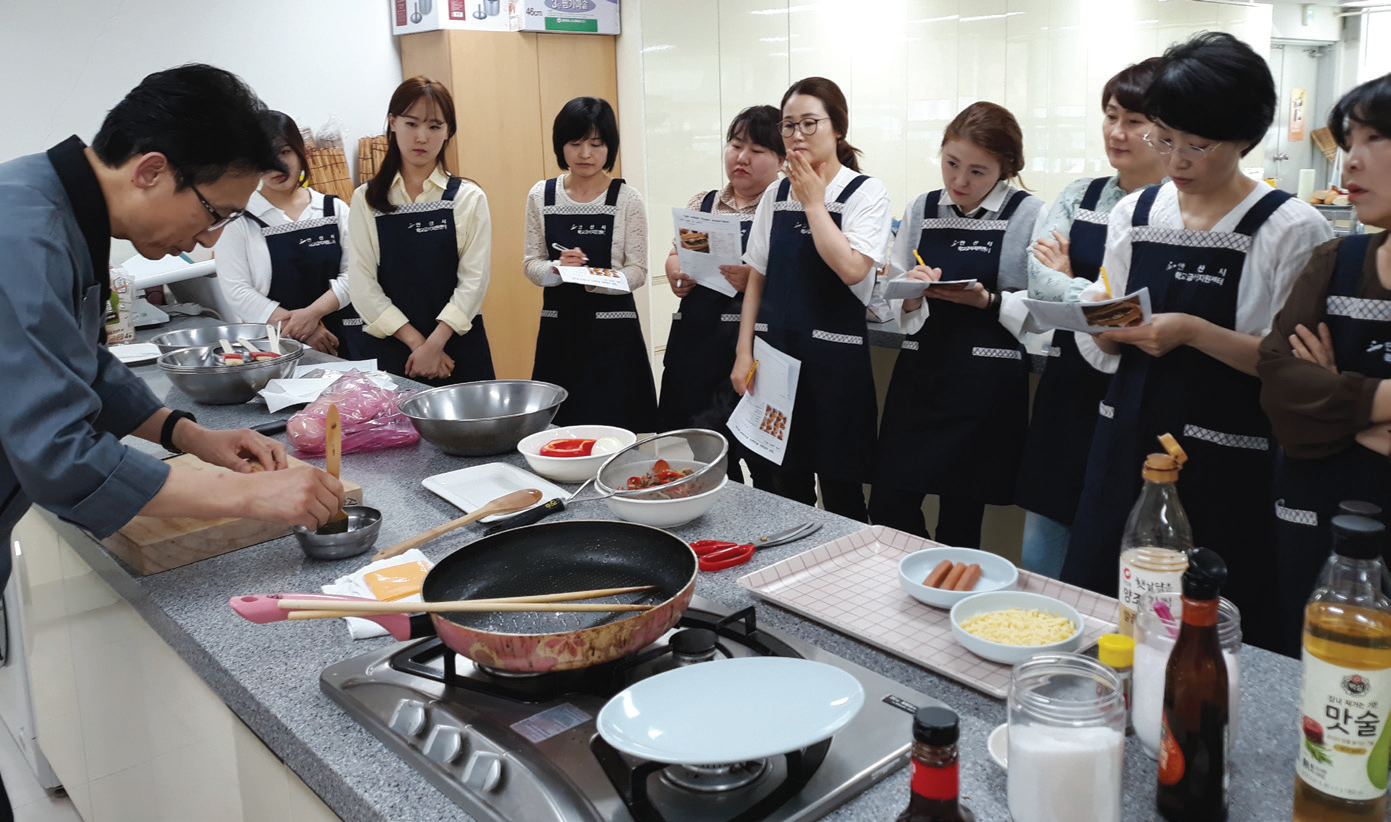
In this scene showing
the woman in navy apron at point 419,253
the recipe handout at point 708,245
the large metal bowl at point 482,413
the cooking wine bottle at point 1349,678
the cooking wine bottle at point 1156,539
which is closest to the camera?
the cooking wine bottle at point 1349,678

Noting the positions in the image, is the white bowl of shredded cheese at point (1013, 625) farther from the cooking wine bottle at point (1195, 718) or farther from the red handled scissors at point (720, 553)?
the red handled scissors at point (720, 553)

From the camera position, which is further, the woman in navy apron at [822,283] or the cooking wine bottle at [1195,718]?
the woman in navy apron at [822,283]

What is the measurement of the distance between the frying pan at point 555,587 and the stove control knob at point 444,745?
0.08 m

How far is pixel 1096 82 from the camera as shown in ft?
24.7

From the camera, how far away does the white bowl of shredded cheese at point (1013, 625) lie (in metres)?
1.15

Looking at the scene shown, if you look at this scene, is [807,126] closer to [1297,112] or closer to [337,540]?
[337,540]

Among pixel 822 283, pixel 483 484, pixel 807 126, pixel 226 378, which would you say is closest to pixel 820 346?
pixel 822 283

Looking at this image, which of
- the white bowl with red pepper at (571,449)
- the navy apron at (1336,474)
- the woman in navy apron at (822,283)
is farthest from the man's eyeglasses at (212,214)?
the navy apron at (1336,474)

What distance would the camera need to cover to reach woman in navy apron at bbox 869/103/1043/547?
272 centimetres

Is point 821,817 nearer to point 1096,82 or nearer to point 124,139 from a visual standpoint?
point 124,139

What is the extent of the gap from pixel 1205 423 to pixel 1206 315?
21cm

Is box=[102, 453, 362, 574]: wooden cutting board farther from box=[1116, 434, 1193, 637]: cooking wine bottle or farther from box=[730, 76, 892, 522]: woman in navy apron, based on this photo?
box=[730, 76, 892, 522]: woman in navy apron

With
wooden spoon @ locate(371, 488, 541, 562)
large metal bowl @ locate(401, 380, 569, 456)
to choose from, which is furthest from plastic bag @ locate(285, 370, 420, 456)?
wooden spoon @ locate(371, 488, 541, 562)

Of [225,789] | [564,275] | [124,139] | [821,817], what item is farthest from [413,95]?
[821,817]
